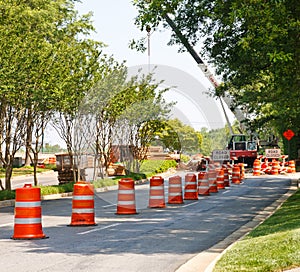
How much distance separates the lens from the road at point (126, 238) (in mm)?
11719

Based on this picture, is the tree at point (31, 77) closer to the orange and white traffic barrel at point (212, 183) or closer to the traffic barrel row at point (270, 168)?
the orange and white traffic barrel at point (212, 183)

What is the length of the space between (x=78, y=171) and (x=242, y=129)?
24.8 meters

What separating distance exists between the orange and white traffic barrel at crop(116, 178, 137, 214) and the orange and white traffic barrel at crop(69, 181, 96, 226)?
2.80 metres

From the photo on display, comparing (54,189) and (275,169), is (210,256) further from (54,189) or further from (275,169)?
(275,169)

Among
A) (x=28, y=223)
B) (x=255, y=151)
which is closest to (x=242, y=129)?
(x=255, y=151)

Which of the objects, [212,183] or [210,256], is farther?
[212,183]

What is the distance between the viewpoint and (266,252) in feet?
37.1

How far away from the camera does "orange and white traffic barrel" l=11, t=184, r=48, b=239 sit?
14.7 meters

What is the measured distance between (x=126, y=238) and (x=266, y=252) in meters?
4.67

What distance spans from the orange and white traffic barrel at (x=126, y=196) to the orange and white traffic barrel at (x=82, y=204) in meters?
2.80

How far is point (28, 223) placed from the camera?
14.9m

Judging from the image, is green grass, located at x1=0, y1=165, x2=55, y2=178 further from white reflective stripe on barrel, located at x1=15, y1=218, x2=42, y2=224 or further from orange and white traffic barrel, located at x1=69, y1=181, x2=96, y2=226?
white reflective stripe on barrel, located at x1=15, y1=218, x2=42, y2=224

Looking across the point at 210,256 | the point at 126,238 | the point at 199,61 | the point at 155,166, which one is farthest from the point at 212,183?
the point at 155,166

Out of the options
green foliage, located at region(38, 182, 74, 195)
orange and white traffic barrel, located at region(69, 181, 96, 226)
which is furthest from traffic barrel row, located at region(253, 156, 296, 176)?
orange and white traffic barrel, located at region(69, 181, 96, 226)
